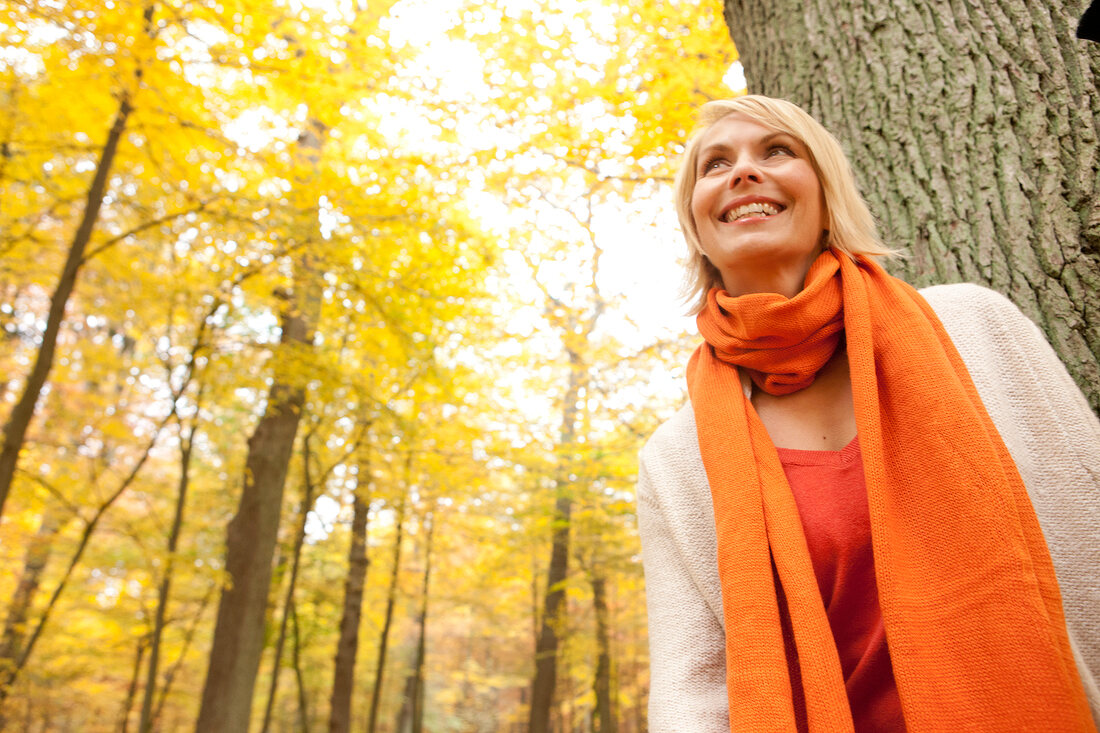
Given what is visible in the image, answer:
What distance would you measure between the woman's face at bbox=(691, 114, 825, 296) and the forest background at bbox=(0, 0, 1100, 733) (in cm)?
41

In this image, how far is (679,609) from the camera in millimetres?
1431

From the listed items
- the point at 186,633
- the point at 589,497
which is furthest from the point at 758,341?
the point at 186,633

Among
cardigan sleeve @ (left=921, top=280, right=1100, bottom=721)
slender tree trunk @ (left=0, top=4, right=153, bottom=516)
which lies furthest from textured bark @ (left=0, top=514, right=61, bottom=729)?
cardigan sleeve @ (left=921, top=280, right=1100, bottom=721)

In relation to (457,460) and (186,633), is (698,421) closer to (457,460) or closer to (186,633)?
(457,460)

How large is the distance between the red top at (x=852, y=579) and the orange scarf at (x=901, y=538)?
0.08m

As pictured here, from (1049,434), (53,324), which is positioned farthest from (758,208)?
(53,324)

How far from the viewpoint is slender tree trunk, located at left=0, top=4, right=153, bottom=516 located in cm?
408

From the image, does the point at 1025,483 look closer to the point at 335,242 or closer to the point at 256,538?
the point at 335,242

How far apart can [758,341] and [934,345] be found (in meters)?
0.37

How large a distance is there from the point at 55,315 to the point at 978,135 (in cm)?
523

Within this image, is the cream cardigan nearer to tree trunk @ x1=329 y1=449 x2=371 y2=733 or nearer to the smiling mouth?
the smiling mouth

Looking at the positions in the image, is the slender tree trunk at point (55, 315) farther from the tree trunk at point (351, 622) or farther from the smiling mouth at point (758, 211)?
the tree trunk at point (351, 622)

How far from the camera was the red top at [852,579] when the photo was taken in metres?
1.21

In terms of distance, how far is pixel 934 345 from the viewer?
1.28 metres
